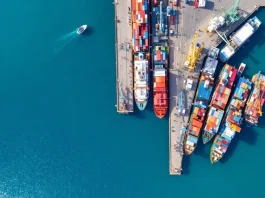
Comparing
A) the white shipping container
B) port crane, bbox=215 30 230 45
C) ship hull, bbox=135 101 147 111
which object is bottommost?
ship hull, bbox=135 101 147 111

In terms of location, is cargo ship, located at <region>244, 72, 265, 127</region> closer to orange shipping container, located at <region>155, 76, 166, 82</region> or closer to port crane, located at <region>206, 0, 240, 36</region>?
port crane, located at <region>206, 0, 240, 36</region>

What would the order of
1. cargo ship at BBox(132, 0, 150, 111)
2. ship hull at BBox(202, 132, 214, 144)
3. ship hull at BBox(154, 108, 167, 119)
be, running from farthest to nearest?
1. ship hull at BBox(202, 132, 214, 144)
2. ship hull at BBox(154, 108, 167, 119)
3. cargo ship at BBox(132, 0, 150, 111)

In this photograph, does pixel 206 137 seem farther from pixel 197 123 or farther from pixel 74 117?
pixel 74 117

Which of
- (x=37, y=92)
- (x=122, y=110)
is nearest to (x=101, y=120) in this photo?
(x=122, y=110)

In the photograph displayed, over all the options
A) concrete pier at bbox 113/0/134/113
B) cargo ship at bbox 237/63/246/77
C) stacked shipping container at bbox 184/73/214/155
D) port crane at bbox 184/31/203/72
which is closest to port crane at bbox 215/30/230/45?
port crane at bbox 184/31/203/72

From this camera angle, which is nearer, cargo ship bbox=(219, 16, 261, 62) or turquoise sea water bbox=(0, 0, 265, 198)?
cargo ship bbox=(219, 16, 261, 62)

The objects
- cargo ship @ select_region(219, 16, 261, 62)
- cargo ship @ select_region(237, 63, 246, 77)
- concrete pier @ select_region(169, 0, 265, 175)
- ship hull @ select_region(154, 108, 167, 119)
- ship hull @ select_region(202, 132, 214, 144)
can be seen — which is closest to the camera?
cargo ship @ select_region(219, 16, 261, 62)

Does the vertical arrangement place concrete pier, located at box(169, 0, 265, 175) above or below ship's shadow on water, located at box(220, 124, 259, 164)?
above
